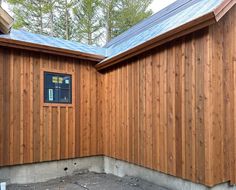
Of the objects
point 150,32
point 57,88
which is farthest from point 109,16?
point 57,88

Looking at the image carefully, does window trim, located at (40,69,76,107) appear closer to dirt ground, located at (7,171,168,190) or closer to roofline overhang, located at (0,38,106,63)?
roofline overhang, located at (0,38,106,63)

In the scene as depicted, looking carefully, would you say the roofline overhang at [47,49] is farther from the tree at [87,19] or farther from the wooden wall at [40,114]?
the tree at [87,19]

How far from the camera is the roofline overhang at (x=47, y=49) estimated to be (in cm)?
589

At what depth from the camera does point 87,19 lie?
17938mm

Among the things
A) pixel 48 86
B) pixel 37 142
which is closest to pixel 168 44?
pixel 48 86

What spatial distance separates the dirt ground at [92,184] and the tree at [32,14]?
1305 centimetres

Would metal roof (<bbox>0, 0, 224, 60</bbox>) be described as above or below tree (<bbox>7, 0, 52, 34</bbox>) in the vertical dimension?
below

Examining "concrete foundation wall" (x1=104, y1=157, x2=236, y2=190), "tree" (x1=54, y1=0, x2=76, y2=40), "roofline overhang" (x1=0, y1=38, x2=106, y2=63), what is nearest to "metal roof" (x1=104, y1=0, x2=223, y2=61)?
"roofline overhang" (x1=0, y1=38, x2=106, y2=63)

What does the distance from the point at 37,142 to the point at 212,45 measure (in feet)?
14.5

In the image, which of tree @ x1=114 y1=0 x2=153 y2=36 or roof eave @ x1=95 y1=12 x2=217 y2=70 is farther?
tree @ x1=114 y1=0 x2=153 y2=36

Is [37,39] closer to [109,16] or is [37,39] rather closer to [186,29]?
[186,29]

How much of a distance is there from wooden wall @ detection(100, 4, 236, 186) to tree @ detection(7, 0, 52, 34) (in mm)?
12944

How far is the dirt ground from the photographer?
230 inches

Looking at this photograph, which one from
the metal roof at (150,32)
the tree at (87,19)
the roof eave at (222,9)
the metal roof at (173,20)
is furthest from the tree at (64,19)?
the roof eave at (222,9)
